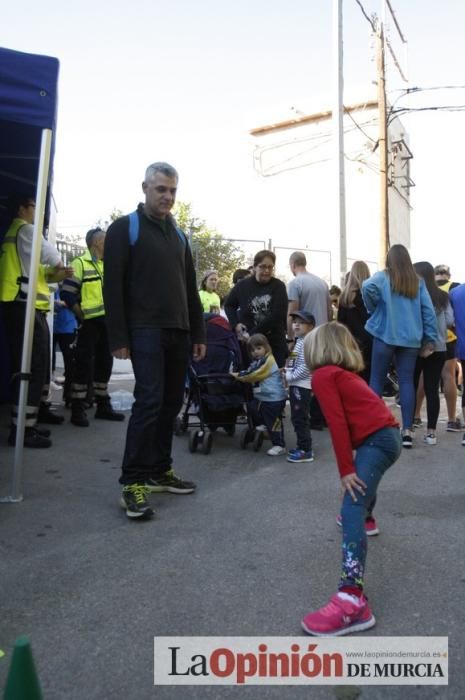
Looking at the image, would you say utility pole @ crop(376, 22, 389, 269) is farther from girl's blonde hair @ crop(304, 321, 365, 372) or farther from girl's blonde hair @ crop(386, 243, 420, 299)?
girl's blonde hair @ crop(304, 321, 365, 372)

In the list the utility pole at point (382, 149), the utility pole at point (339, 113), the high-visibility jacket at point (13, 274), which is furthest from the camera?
the utility pole at point (382, 149)

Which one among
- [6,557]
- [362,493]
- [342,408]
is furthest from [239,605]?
[6,557]

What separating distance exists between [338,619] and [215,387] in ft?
11.1

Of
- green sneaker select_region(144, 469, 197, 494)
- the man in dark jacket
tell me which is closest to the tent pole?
the man in dark jacket

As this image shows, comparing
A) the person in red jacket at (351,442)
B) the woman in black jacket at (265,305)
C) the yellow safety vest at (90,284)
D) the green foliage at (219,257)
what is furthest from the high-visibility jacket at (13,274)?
the green foliage at (219,257)

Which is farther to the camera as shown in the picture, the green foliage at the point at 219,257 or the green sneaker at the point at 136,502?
the green foliage at the point at 219,257

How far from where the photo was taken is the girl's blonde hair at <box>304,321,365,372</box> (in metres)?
2.84

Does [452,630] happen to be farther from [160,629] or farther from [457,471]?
[457,471]

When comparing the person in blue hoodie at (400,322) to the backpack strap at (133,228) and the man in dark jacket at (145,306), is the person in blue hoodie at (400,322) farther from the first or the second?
the backpack strap at (133,228)

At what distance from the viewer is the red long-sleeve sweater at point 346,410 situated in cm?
270

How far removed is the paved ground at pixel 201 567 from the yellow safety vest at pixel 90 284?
5.87 feet

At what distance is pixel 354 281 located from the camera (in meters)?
6.74

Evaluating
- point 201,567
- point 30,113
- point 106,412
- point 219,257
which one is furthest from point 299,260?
point 219,257

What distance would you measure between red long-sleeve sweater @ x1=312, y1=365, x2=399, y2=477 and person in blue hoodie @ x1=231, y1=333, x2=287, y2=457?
8.98 feet
